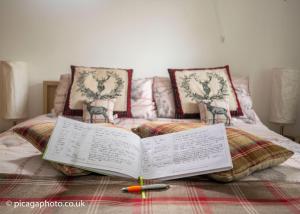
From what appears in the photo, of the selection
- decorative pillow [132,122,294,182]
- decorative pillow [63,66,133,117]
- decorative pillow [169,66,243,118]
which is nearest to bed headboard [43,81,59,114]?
decorative pillow [63,66,133,117]

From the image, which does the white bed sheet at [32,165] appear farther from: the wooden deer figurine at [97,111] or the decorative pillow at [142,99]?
the decorative pillow at [142,99]

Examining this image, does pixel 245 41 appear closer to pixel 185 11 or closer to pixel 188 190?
pixel 185 11

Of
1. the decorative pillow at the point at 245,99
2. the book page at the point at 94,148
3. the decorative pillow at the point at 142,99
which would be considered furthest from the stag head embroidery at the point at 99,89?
the decorative pillow at the point at 245,99

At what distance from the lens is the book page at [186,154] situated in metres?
0.73

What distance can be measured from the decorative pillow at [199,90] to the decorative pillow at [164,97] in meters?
0.06

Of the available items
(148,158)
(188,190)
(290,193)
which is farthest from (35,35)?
(290,193)

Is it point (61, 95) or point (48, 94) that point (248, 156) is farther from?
point (48, 94)

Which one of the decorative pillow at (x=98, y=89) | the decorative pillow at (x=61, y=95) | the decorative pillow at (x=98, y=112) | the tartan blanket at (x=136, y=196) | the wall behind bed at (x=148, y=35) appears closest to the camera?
the tartan blanket at (x=136, y=196)

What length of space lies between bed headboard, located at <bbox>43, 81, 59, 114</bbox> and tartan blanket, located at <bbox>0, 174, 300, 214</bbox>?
1580 millimetres

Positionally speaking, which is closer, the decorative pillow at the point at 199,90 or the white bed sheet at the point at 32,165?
the white bed sheet at the point at 32,165

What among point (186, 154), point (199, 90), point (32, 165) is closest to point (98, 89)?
point (199, 90)

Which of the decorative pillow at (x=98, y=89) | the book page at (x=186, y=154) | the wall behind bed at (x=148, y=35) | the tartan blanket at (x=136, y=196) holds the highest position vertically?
the wall behind bed at (x=148, y=35)

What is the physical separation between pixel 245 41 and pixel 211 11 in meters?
0.42

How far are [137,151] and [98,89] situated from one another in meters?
0.99
